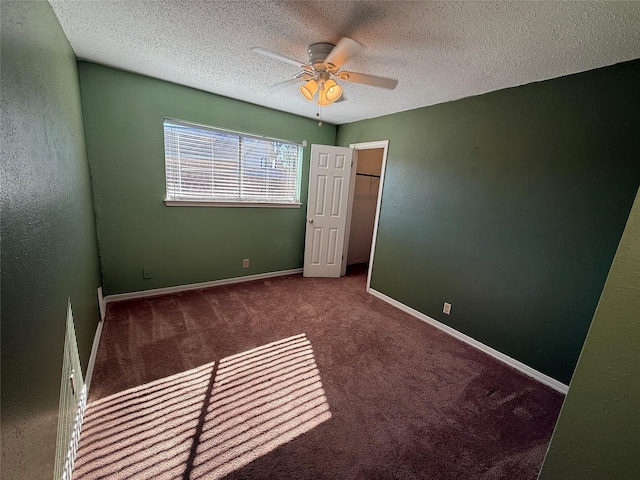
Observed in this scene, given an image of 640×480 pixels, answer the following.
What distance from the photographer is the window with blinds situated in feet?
9.43

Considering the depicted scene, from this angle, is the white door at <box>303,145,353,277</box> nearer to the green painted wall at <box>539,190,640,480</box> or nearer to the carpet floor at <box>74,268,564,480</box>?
the carpet floor at <box>74,268,564,480</box>

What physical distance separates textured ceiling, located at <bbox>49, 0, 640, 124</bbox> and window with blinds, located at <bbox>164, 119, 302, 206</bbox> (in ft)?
2.38

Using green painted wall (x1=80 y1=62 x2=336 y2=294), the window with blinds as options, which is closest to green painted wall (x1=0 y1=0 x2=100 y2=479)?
green painted wall (x1=80 y1=62 x2=336 y2=294)

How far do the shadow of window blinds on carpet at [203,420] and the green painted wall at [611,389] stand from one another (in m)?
1.25

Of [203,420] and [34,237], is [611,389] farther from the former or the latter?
[34,237]

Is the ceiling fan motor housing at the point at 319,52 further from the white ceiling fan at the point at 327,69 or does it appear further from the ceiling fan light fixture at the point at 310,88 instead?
the ceiling fan light fixture at the point at 310,88

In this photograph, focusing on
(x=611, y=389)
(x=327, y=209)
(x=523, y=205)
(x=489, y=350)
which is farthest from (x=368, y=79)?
(x=489, y=350)

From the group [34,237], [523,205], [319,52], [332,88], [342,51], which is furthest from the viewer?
[523,205]

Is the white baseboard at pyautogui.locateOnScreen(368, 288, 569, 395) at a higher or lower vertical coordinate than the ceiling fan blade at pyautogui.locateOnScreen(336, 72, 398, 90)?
lower

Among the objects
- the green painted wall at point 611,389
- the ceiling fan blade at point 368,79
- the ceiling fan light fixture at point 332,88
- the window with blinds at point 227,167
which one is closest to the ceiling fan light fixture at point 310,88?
the ceiling fan light fixture at point 332,88

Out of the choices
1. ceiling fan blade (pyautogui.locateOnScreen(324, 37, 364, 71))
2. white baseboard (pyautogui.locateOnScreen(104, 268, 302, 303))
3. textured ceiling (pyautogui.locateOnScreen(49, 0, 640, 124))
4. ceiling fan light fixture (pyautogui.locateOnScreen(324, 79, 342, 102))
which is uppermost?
textured ceiling (pyautogui.locateOnScreen(49, 0, 640, 124))

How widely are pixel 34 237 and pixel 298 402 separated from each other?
161 cm

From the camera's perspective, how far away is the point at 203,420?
1.52 meters

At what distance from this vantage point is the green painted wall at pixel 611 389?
605 mm
